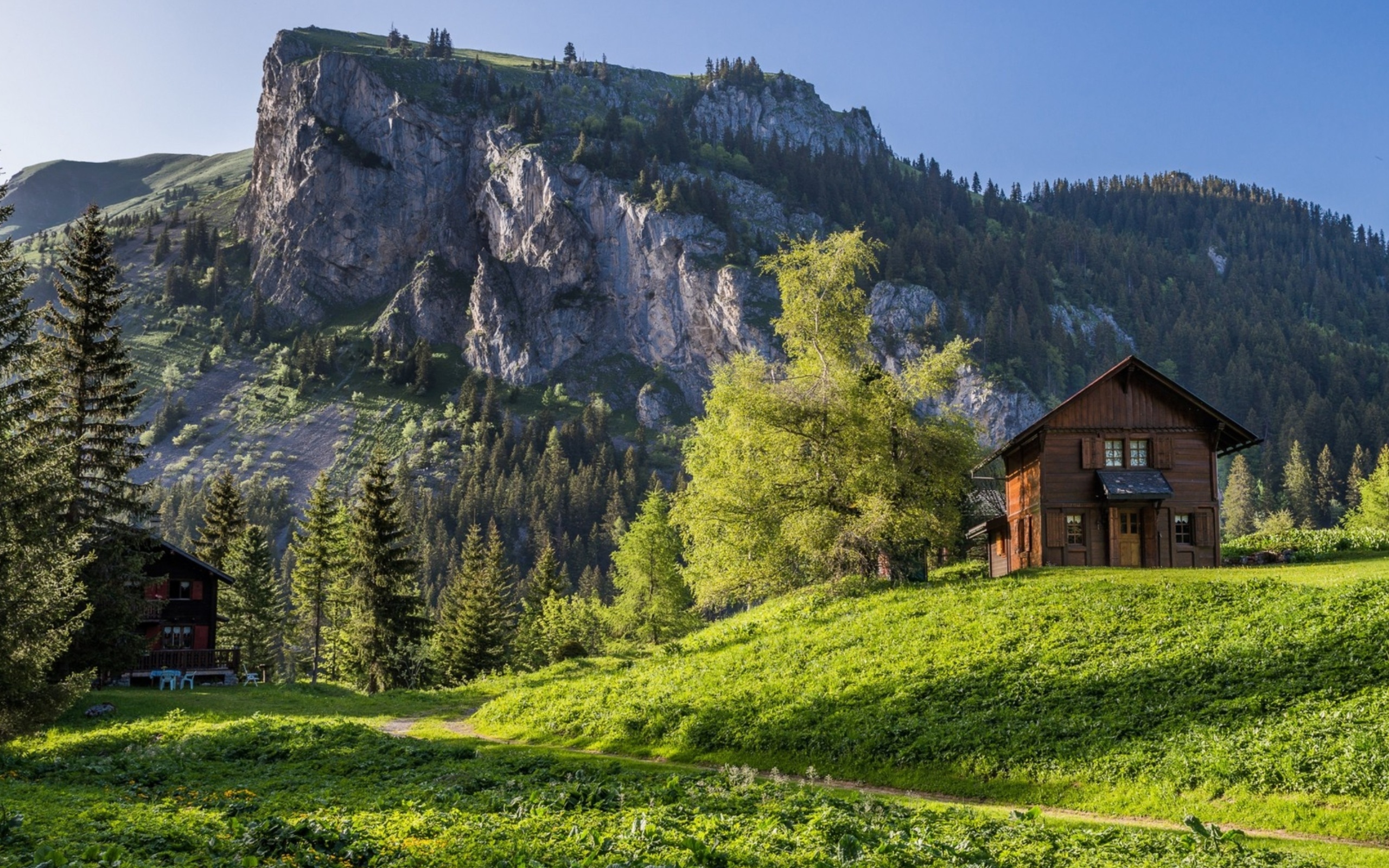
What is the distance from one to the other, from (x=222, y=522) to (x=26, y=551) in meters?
45.3

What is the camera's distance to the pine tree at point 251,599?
217 feet

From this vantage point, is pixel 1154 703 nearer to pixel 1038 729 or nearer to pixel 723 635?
pixel 1038 729

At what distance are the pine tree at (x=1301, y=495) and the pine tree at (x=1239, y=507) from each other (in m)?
5.16

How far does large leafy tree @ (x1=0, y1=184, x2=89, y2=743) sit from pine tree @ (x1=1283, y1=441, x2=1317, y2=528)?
14134cm

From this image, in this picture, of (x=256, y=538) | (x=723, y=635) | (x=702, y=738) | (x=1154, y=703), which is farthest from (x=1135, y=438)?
(x=256, y=538)

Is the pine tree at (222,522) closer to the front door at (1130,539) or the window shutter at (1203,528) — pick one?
the front door at (1130,539)

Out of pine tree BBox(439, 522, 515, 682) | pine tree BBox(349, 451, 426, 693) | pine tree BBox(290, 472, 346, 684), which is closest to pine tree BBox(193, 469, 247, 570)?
pine tree BBox(290, 472, 346, 684)

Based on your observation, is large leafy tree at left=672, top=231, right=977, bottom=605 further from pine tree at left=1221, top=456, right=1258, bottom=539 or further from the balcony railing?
pine tree at left=1221, top=456, right=1258, bottom=539

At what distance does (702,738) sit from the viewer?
24.4m

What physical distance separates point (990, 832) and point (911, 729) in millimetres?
9053

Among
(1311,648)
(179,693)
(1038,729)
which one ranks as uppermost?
(1311,648)

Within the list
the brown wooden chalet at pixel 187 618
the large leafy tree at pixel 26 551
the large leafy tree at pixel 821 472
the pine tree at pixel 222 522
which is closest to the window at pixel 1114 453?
the large leafy tree at pixel 821 472

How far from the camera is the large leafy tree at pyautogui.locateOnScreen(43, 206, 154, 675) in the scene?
36094 mm

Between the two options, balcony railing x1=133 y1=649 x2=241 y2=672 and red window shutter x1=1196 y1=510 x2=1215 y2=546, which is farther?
balcony railing x1=133 y1=649 x2=241 y2=672
